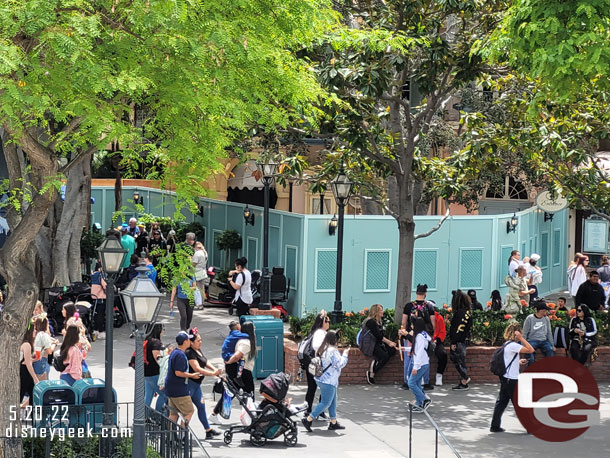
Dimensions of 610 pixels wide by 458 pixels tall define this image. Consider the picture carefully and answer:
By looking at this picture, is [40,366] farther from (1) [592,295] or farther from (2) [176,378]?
(1) [592,295]

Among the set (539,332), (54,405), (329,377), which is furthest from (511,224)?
(54,405)

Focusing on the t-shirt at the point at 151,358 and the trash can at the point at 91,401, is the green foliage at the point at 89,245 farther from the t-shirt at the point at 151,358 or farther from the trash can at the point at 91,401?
the trash can at the point at 91,401

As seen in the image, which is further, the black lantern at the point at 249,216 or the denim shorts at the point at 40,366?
the black lantern at the point at 249,216

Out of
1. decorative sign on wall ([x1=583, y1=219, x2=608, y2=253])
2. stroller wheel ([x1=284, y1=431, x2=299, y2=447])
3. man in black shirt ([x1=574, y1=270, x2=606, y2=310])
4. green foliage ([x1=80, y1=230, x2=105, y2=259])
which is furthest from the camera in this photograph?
decorative sign on wall ([x1=583, y1=219, x2=608, y2=253])

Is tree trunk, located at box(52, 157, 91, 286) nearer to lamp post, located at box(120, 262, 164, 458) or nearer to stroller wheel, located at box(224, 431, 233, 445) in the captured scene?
stroller wheel, located at box(224, 431, 233, 445)

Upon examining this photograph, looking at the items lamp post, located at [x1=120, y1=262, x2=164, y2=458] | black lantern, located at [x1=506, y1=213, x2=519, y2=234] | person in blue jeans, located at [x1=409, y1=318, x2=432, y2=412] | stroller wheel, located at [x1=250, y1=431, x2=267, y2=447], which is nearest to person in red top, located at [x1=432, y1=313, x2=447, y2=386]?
person in blue jeans, located at [x1=409, y1=318, x2=432, y2=412]

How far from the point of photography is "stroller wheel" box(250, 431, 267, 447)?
15.8 m

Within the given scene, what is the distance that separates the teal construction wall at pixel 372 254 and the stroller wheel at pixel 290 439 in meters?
9.64

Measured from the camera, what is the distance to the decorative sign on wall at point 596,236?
33062 mm

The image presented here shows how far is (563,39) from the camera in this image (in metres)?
15.3

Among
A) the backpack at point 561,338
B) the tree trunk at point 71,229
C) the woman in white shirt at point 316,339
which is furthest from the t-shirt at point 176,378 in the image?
the tree trunk at point 71,229

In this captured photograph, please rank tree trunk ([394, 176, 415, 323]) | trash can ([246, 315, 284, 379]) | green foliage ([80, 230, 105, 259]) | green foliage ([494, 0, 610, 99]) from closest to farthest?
green foliage ([494, 0, 610, 99]) < trash can ([246, 315, 284, 379]) < tree trunk ([394, 176, 415, 323]) < green foliage ([80, 230, 105, 259])

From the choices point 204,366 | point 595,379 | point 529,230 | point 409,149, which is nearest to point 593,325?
point 595,379

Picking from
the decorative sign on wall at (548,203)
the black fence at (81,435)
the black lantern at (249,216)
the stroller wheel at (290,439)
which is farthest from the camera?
the decorative sign on wall at (548,203)
